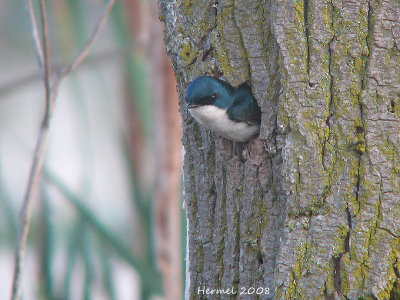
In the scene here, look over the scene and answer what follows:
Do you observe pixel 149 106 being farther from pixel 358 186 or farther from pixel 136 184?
pixel 358 186

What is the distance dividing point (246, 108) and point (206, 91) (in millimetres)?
202

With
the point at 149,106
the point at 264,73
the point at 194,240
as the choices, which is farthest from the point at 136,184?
the point at 264,73

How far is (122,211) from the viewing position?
24.3 feet

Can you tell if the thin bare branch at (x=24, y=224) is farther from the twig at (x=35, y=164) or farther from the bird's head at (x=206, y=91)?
the bird's head at (x=206, y=91)

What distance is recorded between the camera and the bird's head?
2.31 m

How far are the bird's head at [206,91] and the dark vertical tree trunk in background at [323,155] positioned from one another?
0.69 ft

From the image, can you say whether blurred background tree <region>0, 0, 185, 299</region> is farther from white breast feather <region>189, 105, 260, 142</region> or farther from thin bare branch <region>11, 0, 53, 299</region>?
white breast feather <region>189, 105, 260, 142</region>

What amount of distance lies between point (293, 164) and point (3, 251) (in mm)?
6012

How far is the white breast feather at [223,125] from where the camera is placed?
7.68ft

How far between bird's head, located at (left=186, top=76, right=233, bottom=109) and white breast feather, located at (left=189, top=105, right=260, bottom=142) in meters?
0.03

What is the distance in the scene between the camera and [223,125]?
239 cm

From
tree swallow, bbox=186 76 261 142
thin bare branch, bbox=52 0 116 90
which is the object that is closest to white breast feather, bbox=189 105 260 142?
tree swallow, bbox=186 76 261 142

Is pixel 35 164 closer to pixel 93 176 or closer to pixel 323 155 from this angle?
pixel 323 155

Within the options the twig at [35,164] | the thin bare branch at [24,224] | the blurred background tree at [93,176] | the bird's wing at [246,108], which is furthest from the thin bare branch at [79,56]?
the blurred background tree at [93,176]
